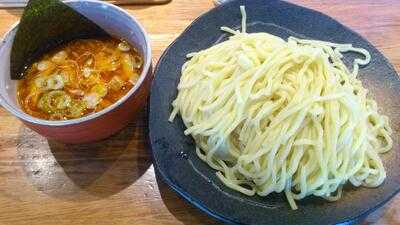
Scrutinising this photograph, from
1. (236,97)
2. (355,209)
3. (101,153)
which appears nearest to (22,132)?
(101,153)

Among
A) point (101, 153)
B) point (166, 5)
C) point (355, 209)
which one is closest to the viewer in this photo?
point (355, 209)

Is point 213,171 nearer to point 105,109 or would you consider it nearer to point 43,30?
point 105,109

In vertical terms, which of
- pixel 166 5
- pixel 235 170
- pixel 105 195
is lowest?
pixel 105 195

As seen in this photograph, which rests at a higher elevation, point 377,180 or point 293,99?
point 293,99

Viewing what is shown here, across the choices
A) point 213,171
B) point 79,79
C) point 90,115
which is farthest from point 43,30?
point 213,171

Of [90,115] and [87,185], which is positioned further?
[87,185]

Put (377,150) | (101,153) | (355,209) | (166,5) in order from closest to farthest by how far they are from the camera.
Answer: (355,209)
(377,150)
(101,153)
(166,5)

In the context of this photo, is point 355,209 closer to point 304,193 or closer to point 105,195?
point 304,193

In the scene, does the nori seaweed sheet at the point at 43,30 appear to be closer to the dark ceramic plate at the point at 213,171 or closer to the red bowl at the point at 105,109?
the red bowl at the point at 105,109
